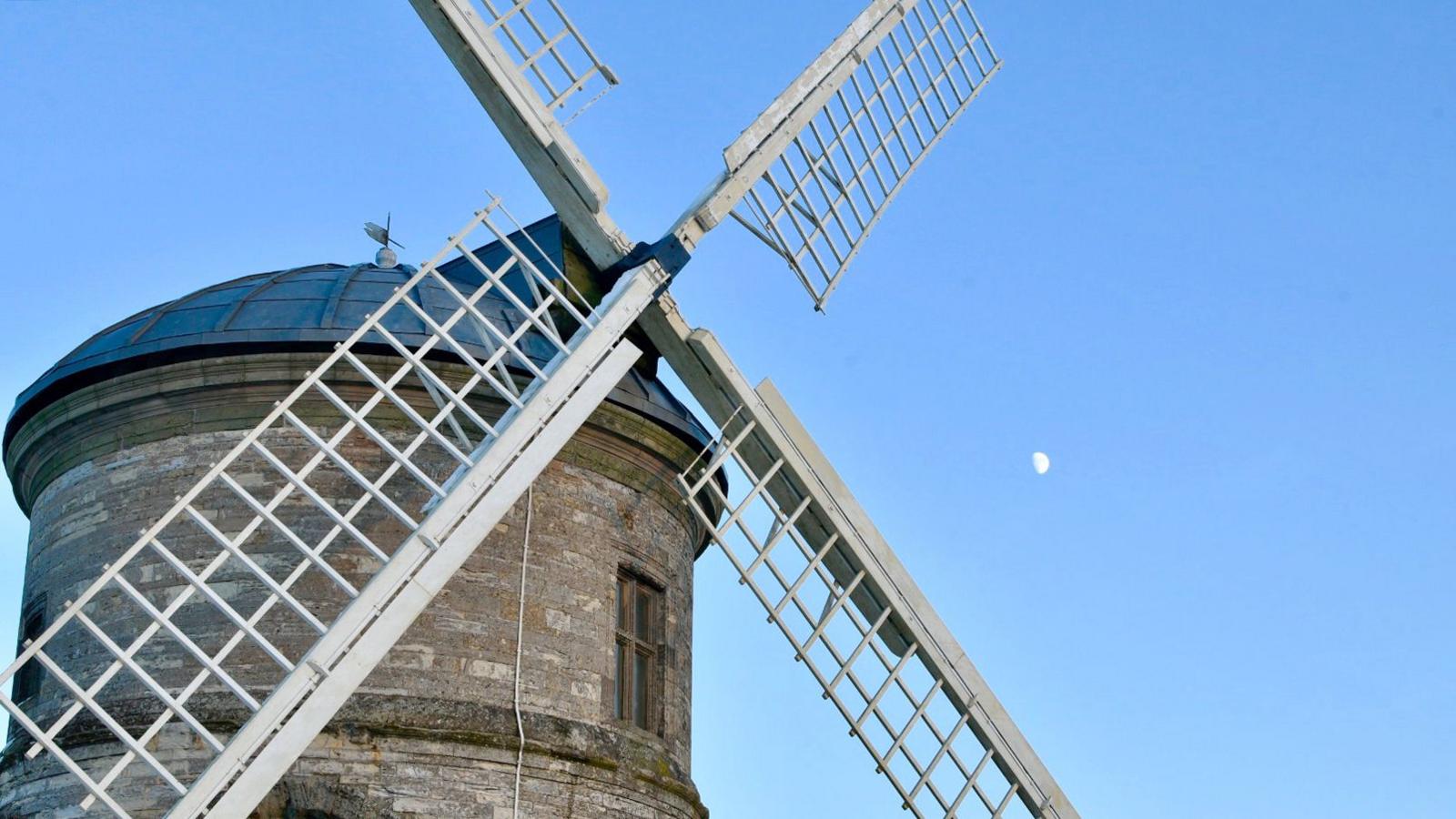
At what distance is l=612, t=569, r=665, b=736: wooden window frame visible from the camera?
12945 millimetres

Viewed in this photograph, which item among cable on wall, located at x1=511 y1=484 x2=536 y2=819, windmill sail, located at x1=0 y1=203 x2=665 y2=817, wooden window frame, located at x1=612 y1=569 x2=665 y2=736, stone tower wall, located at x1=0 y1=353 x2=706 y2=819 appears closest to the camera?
windmill sail, located at x1=0 y1=203 x2=665 y2=817

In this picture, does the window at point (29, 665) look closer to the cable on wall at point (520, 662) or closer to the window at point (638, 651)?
the cable on wall at point (520, 662)

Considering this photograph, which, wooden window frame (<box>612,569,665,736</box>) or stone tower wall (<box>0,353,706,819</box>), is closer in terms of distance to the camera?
stone tower wall (<box>0,353,706,819</box>)

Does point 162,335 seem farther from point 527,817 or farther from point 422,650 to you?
point 527,817

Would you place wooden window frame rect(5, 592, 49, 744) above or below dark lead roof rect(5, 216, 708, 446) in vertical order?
below

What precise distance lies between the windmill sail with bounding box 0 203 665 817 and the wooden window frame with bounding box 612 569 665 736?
5.36 ft

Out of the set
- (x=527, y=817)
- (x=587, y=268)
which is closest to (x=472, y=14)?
(x=587, y=268)

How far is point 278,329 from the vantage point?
12336mm

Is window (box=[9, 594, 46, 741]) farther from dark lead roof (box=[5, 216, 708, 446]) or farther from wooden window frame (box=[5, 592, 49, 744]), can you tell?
dark lead roof (box=[5, 216, 708, 446])

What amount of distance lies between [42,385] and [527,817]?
4.50 metres

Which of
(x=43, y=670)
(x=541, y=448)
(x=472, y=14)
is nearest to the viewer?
(x=541, y=448)

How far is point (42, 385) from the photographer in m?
12.8

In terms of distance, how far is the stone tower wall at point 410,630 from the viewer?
1162cm

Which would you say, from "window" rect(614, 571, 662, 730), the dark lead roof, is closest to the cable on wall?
"window" rect(614, 571, 662, 730)
